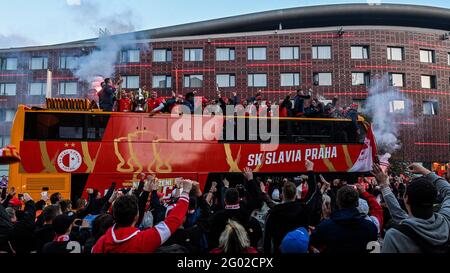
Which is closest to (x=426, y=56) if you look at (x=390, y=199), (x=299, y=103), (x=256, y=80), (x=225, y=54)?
(x=256, y=80)

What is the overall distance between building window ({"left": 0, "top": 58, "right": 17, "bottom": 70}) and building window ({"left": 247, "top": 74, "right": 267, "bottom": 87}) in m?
22.4

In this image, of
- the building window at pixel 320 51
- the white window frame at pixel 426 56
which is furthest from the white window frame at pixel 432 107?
the building window at pixel 320 51

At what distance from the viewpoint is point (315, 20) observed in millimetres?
43094

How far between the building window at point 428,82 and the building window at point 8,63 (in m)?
37.7

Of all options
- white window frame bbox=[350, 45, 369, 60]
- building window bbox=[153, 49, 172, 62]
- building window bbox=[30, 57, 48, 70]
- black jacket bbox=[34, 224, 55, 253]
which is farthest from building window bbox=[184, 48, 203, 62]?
black jacket bbox=[34, 224, 55, 253]

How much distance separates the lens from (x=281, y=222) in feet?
12.1

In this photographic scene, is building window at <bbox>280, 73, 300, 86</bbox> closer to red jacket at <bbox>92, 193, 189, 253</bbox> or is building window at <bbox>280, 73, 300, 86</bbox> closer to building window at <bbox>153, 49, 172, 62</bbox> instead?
building window at <bbox>153, 49, 172, 62</bbox>

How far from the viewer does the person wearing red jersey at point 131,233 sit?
271 cm

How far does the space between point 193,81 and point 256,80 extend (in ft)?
18.6

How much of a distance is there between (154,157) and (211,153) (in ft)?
6.16

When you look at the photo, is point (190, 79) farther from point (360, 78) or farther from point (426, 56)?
point (426, 56)

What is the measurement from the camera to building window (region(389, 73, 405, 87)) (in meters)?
33.8

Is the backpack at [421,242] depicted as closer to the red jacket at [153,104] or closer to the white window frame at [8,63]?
the red jacket at [153,104]
